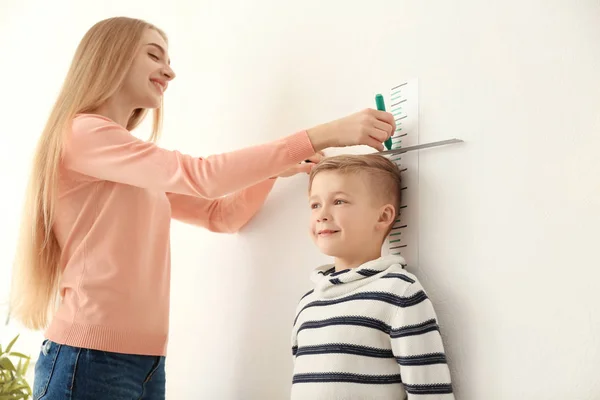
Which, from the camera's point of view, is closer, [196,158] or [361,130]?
[361,130]

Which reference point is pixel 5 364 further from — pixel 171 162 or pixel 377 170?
pixel 377 170

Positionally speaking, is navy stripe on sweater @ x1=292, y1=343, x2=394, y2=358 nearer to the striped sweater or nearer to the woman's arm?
the striped sweater

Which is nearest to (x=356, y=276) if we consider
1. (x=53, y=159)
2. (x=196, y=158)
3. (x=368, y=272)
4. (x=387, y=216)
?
(x=368, y=272)

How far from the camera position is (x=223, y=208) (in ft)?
4.82

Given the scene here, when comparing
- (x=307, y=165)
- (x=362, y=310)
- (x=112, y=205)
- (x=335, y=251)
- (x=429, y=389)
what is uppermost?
(x=307, y=165)

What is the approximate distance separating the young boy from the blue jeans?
31cm

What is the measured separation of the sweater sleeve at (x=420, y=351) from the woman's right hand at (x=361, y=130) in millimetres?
271

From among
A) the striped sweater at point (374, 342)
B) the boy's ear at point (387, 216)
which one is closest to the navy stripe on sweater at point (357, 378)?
the striped sweater at point (374, 342)

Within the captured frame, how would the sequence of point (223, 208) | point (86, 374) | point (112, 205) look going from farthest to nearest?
point (223, 208)
point (112, 205)
point (86, 374)

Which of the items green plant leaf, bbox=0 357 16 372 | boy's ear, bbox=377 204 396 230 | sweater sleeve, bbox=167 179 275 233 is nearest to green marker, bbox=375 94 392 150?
boy's ear, bbox=377 204 396 230

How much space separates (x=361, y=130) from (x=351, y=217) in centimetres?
14

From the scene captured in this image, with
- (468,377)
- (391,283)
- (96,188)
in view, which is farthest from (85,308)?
(468,377)

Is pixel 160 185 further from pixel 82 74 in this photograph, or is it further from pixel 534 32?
pixel 534 32

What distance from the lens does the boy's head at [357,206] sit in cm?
105
